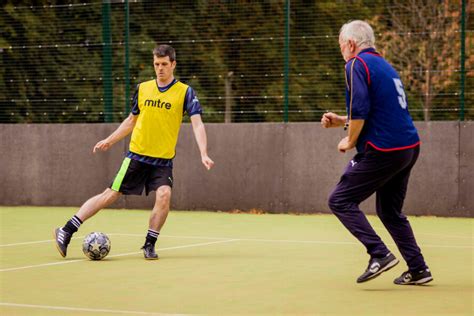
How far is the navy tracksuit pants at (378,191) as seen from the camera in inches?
330

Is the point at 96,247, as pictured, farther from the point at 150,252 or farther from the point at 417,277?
the point at 417,277

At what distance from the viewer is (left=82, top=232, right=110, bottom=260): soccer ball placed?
10.2 meters

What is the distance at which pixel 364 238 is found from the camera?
8.41 m

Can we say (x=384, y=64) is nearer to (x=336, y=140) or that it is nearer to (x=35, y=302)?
(x=35, y=302)

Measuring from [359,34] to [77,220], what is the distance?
3.60 metres

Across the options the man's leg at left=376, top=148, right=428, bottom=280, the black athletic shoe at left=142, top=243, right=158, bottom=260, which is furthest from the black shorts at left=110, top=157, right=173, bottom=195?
the man's leg at left=376, top=148, right=428, bottom=280

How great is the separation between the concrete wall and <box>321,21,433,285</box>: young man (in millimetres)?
7559

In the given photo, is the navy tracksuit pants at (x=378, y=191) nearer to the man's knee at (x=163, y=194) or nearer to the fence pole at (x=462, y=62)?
the man's knee at (x=163, y=194)

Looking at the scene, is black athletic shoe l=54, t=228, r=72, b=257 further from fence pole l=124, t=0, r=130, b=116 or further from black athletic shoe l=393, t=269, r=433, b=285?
fence pole l=124, t=0, r=130, b=116

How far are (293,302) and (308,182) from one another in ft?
30.4

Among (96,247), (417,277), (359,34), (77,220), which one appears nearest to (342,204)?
(417,277)

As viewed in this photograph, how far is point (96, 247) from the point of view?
10.3 meters

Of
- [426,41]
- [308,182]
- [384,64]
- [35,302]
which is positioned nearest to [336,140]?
[308,182]

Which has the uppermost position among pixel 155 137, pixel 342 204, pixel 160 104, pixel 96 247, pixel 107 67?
pixel 107 67
